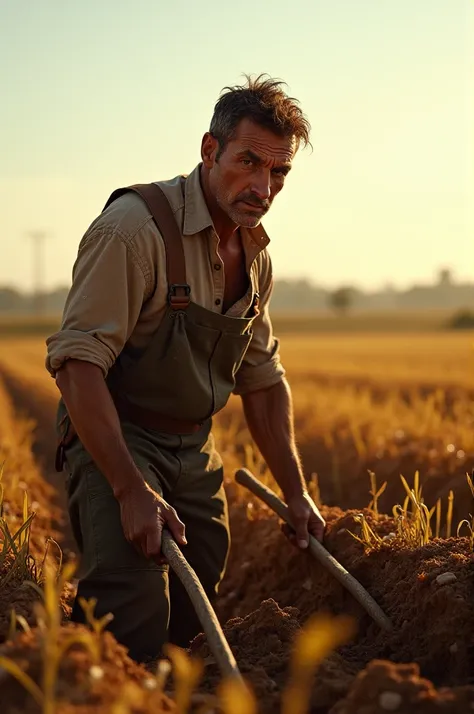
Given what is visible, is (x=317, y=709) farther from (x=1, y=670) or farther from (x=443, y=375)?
(x=443, y=375)

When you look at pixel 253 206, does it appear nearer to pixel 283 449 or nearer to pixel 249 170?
pixel 249 170

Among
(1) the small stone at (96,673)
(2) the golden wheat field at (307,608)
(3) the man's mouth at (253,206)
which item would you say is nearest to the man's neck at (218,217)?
(3) the man's mouth at (253,206)

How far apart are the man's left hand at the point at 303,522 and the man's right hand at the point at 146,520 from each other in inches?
33.6

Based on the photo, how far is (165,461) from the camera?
3391 millimetres

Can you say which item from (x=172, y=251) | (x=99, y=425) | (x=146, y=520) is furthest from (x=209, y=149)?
(x=146, y=520)

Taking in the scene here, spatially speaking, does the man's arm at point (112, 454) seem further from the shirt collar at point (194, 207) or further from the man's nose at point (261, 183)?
the man's nose at point (261, 183)

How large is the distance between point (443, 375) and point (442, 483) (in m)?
10.2

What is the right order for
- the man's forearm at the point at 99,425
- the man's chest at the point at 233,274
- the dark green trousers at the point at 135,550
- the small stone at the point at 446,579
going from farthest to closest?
the man's chest at the point at 233,274
the dark green trousers at the point at 135,550
the man's forearm at the point at 99,425
the small stone at the point at 446,579

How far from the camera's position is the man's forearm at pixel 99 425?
114 inches

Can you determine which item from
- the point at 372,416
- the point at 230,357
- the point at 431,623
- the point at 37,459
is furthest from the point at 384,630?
the point at 37,459

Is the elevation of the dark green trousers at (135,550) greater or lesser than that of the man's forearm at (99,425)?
lesser

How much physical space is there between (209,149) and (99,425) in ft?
3.77

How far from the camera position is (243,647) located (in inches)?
109

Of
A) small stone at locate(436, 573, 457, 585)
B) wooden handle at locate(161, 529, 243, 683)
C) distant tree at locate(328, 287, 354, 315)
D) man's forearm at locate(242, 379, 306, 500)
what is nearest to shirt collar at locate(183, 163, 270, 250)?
man's forearm at locate(242, 379, 306, 500)
